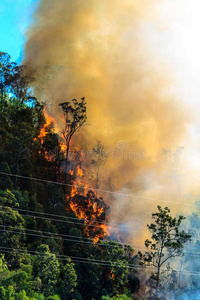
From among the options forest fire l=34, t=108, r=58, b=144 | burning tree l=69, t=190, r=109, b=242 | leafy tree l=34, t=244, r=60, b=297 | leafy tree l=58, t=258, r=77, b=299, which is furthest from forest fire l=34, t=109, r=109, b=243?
leafy tree l=34, t=244, r=60, b=297

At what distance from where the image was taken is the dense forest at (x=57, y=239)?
85.8 feet

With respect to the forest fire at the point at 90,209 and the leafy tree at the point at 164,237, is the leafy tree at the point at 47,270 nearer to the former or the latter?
the leafy tree at the point at 164,237

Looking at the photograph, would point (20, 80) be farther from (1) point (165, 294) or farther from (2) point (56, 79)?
(1) point (165, 294)

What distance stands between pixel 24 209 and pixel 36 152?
1669cm

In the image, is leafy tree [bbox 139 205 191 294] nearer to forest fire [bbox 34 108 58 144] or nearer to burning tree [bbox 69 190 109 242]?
burning tree [bbox 69 190 109 242]

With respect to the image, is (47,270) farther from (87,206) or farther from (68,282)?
(87,206)

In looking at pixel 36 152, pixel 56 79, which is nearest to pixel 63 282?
pixel 36 152

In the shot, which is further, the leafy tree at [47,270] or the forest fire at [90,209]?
the forest fire at [90,209]

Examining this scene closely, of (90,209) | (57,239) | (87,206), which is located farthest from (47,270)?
(87,206)

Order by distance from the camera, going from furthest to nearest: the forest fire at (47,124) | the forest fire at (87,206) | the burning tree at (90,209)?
the forest fire at (47,124)
the burning tree at (90,209)
the forest fire at (87,206)

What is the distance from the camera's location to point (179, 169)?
58.6 m

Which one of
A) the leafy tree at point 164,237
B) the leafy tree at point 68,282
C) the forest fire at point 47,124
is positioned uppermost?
the forest fire at point 47,124

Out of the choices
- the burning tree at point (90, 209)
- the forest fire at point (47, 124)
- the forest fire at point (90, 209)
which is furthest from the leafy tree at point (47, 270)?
the forest fire at point (47, 124)

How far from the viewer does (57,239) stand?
31469 mm
